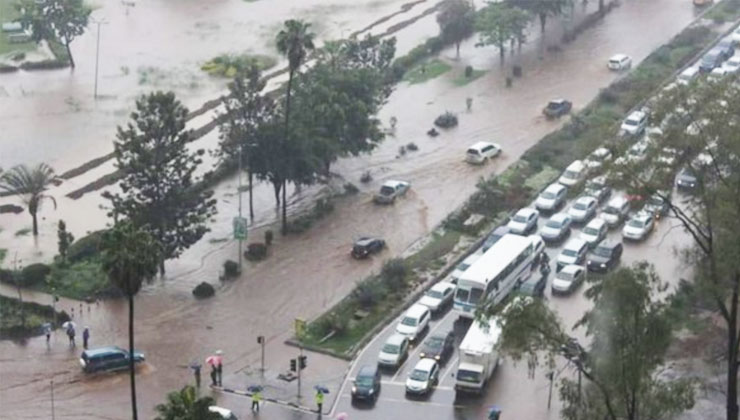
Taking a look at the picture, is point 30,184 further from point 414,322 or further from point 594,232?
point 594,232

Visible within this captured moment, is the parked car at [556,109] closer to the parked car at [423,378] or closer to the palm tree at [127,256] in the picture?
the parked car at [423,378]

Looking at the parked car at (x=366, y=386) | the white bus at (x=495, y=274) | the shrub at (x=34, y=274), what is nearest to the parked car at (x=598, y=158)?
the white bus at (x=495, y=274)

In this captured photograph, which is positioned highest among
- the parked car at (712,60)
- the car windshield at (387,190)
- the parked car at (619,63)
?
the parked car at (712,60)

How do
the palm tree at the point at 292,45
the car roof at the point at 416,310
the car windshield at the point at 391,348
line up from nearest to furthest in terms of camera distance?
1. the car windshield at the point at 391,348
2. the car roof at the point at 416,310
3. the palm tree at the point at 292,45

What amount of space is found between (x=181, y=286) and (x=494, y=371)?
47.5 feet

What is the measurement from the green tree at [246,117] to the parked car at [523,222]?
1156cm

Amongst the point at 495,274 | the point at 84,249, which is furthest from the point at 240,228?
the point at 495,274

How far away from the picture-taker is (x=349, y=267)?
55875 mm

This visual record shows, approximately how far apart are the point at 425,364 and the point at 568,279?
31.5 ft

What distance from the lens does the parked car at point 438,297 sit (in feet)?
167

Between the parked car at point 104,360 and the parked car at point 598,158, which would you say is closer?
the parked car at point 598,158

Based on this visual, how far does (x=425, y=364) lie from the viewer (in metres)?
45.3

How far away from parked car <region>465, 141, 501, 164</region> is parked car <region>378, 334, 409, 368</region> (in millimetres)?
21677

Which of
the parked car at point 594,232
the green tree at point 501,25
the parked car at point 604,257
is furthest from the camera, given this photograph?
the green tree at point 501,25
